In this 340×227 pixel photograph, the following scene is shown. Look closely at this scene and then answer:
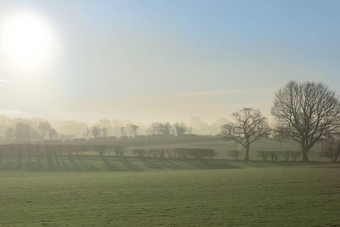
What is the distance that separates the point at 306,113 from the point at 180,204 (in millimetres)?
48307

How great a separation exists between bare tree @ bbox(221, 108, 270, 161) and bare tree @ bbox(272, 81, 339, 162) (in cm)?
912

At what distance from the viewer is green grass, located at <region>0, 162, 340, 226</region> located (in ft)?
52.7

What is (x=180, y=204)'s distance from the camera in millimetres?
20031

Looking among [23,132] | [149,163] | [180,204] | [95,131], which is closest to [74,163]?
[149,163]

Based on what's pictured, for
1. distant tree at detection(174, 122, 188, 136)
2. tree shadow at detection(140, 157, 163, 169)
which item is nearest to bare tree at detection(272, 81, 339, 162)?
tree shadow at detection(140, 157, 163, 169)

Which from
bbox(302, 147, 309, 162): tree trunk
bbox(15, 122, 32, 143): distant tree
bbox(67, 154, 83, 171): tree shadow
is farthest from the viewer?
bbox(15, 122, 32, 143): distant tree

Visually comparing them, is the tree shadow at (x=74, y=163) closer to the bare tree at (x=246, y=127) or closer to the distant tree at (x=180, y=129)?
the bare tree at (x=246, y=127)

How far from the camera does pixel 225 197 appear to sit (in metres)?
22.0

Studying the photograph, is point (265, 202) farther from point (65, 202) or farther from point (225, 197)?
point (65, 202)

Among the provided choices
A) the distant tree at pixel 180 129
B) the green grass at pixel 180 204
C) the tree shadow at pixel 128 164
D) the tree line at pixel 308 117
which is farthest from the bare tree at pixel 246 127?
the distant tree at pixel 180 129

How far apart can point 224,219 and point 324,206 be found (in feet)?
20.0

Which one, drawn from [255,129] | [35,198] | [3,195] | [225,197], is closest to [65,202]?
[35,198]

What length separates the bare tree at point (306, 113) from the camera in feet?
200

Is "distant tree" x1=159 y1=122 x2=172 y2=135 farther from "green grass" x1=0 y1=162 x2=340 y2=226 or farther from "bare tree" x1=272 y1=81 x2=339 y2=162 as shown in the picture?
"green grass" x1=0 y1=162 x2=340 y2=226
